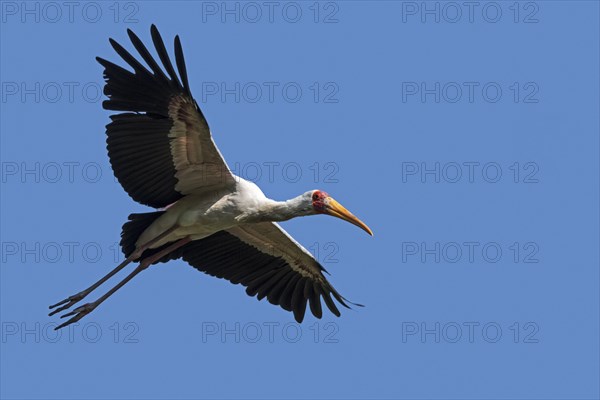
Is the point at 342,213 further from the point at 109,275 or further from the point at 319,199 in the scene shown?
the point at 109,275

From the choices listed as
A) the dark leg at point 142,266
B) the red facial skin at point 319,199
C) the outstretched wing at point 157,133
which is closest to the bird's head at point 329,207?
the red facial skin at point 319,199

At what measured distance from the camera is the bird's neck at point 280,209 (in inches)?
725

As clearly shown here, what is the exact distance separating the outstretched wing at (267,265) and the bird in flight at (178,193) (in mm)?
15

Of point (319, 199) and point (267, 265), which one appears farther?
point (267, 265)

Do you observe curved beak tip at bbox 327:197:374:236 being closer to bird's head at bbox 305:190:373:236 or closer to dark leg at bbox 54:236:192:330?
bird's head at bbox 305:190:373:236

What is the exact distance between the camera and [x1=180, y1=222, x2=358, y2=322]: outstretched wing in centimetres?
2016

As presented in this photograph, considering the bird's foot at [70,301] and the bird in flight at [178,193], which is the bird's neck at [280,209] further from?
the bird's foot at [70,301]

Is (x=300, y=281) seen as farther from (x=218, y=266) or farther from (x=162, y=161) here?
(x=162, y=161)

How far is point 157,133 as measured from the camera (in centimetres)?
1811

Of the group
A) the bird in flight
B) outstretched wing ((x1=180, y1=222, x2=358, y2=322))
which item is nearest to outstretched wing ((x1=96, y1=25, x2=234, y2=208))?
the bird in flight

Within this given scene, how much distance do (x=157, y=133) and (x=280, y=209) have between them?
190cm

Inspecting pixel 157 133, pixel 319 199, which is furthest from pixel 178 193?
pixel 319 199

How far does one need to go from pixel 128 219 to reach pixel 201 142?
1.72 m

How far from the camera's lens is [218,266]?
2036 cm
